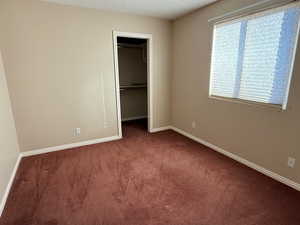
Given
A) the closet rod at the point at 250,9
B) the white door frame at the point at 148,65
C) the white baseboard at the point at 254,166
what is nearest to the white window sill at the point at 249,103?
the white baseboard at the point at 254,166

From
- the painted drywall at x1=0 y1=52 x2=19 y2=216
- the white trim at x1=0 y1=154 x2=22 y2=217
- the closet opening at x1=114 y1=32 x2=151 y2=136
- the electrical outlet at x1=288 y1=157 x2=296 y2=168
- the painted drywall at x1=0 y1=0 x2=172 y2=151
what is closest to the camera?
the white trim at x1=0 y1=154 x2=22 y2=217

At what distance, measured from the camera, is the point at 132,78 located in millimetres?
5152

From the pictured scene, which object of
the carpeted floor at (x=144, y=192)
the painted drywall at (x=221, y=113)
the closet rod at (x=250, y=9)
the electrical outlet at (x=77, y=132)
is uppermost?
the closet rod at (x=250, y=9)

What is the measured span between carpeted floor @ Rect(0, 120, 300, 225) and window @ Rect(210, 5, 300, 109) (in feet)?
3.64

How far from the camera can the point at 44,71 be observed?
9.38 feet

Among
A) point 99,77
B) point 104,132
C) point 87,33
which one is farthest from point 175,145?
point 87,33

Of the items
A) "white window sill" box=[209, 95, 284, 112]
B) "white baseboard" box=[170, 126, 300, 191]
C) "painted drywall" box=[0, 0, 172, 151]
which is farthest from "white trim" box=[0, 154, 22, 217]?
"white window sill" box=[209, 95, 284, 112]

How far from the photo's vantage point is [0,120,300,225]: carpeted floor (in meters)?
1.69

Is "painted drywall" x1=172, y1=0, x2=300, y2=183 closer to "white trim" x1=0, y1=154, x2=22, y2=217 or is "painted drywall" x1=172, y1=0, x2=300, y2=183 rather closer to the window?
the window

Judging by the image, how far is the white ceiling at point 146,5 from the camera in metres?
2.72

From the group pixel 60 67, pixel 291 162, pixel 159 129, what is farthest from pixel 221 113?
pixel 60 67

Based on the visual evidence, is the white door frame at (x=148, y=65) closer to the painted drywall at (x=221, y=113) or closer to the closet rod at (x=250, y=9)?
the painted drywall at (x=221, y=113)

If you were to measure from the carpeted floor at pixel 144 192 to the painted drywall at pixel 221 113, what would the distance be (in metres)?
0.30

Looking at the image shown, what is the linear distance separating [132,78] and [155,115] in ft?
5.43
